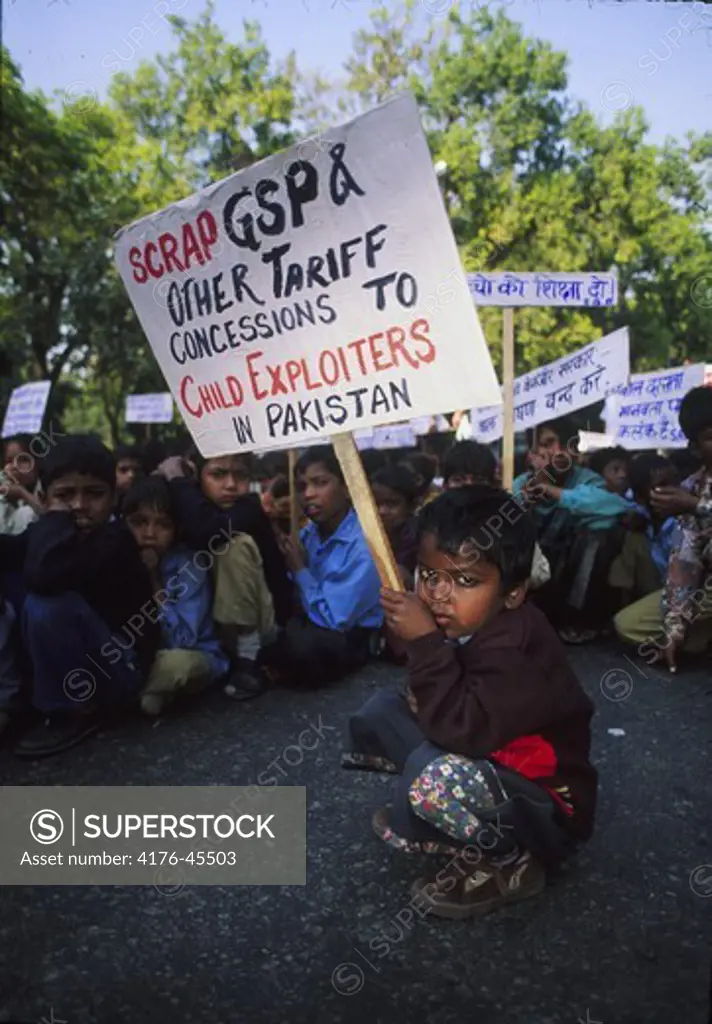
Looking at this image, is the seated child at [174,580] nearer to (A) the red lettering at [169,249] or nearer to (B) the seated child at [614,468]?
(A) the red lettering at [169,249]

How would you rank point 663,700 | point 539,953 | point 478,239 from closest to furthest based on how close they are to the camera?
1. point 539,953
2. point 663,700
3. point 478,239

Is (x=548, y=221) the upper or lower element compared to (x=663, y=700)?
upper

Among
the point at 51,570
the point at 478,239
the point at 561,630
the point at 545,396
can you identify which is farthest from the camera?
the point at 478,239

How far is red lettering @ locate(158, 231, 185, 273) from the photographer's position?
2627 millimetres

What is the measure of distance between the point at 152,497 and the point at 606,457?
3837 millimetres

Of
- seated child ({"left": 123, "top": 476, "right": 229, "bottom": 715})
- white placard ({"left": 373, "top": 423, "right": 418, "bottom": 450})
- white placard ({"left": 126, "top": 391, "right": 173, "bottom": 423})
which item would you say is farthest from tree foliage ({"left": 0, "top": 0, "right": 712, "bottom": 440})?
seated child ({"left": 123, "top": 476, "right": 229, "bottom": 715})

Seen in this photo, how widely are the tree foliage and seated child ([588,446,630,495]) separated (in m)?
15.6

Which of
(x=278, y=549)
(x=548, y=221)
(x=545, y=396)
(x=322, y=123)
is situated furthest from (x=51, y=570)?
(x=548, y=221)

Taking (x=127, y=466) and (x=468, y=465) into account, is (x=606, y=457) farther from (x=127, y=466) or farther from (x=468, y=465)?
(x=127, y=466)

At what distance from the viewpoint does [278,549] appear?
15.4 feet

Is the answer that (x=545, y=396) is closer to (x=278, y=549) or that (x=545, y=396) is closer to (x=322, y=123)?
(x=278, y=549)

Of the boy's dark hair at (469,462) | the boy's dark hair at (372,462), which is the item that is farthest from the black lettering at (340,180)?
the boy's dark hair at (372,462)

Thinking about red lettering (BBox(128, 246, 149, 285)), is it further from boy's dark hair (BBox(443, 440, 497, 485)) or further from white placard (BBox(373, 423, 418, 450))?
white placard (BBox(373, 423, 418, 450))

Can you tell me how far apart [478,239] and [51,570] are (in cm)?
2168
